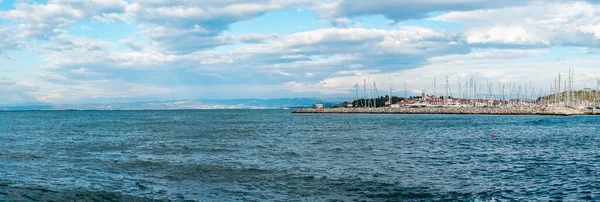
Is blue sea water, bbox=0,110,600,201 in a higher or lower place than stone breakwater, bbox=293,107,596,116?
lower

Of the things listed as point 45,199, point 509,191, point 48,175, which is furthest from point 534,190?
point 48,175

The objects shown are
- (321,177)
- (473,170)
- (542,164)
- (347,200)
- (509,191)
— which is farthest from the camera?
(542,164)

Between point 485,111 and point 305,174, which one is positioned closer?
point 305,174

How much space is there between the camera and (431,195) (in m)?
17.9

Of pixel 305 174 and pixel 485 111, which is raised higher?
pixel 485 111

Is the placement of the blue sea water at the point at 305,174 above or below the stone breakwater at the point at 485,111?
below

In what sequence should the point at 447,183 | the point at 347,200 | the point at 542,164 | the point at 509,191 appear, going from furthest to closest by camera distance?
the point at 542,164 < the point at 447,183 < the point at 509,191 < the point at 347,200

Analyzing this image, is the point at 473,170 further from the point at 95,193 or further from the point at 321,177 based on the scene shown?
the point at 95,193

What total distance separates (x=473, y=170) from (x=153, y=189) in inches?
620

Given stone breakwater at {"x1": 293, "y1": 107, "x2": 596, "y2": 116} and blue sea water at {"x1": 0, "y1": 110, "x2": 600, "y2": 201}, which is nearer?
blue sea water at {"x1": 0, "y1": 110, "x2": 600, "y2": 201}

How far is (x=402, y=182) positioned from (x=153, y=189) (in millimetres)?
10687

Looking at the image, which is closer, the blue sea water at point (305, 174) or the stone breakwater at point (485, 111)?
the blue sea water at point (305, 174)

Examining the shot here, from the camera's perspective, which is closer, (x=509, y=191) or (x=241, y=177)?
(x=509, y=191)

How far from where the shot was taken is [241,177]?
22.2m
